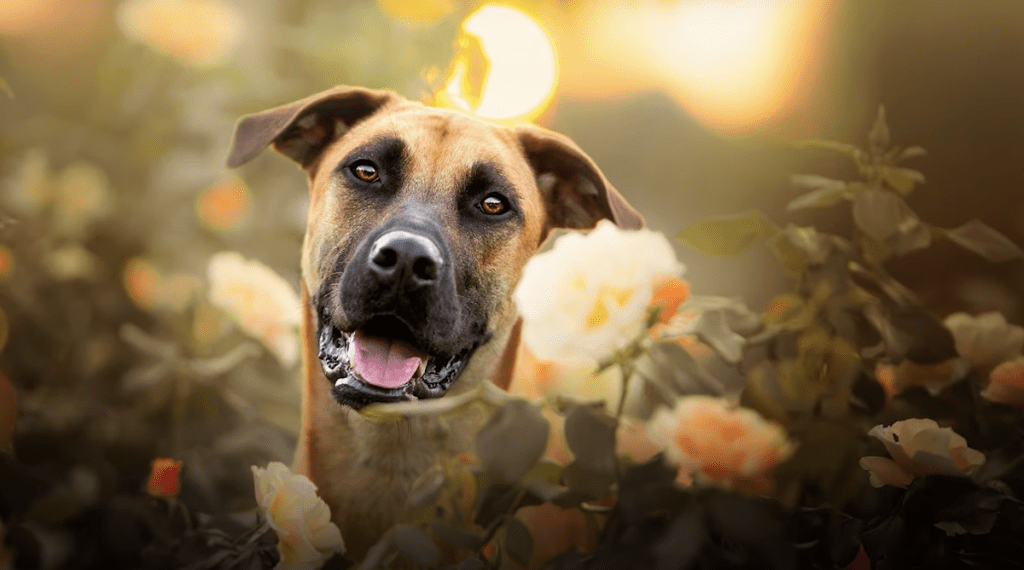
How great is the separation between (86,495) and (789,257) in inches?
59.9

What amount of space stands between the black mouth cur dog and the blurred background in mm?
133

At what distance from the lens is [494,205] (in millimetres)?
1458

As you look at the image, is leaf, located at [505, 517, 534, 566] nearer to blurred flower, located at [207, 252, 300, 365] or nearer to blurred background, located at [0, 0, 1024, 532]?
blurred background, located at [0, 0, 1024, 532]

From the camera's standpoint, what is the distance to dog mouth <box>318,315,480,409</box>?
47.7 inches

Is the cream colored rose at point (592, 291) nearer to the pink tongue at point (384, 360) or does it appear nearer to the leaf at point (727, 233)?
the leaf at point (727, 233)

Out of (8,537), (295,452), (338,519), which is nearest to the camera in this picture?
(8,537)

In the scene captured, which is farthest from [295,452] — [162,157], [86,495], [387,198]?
[162,157]

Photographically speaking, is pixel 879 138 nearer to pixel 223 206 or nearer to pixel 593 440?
pixel 593 440

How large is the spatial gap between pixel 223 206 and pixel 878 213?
5.00 feet

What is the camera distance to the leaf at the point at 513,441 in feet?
2.92

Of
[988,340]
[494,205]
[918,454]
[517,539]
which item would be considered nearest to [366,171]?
[494,205]

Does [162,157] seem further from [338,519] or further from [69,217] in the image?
[338,519]

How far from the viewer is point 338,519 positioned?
54.0 inches

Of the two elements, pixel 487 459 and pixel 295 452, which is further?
pixel 295 452
